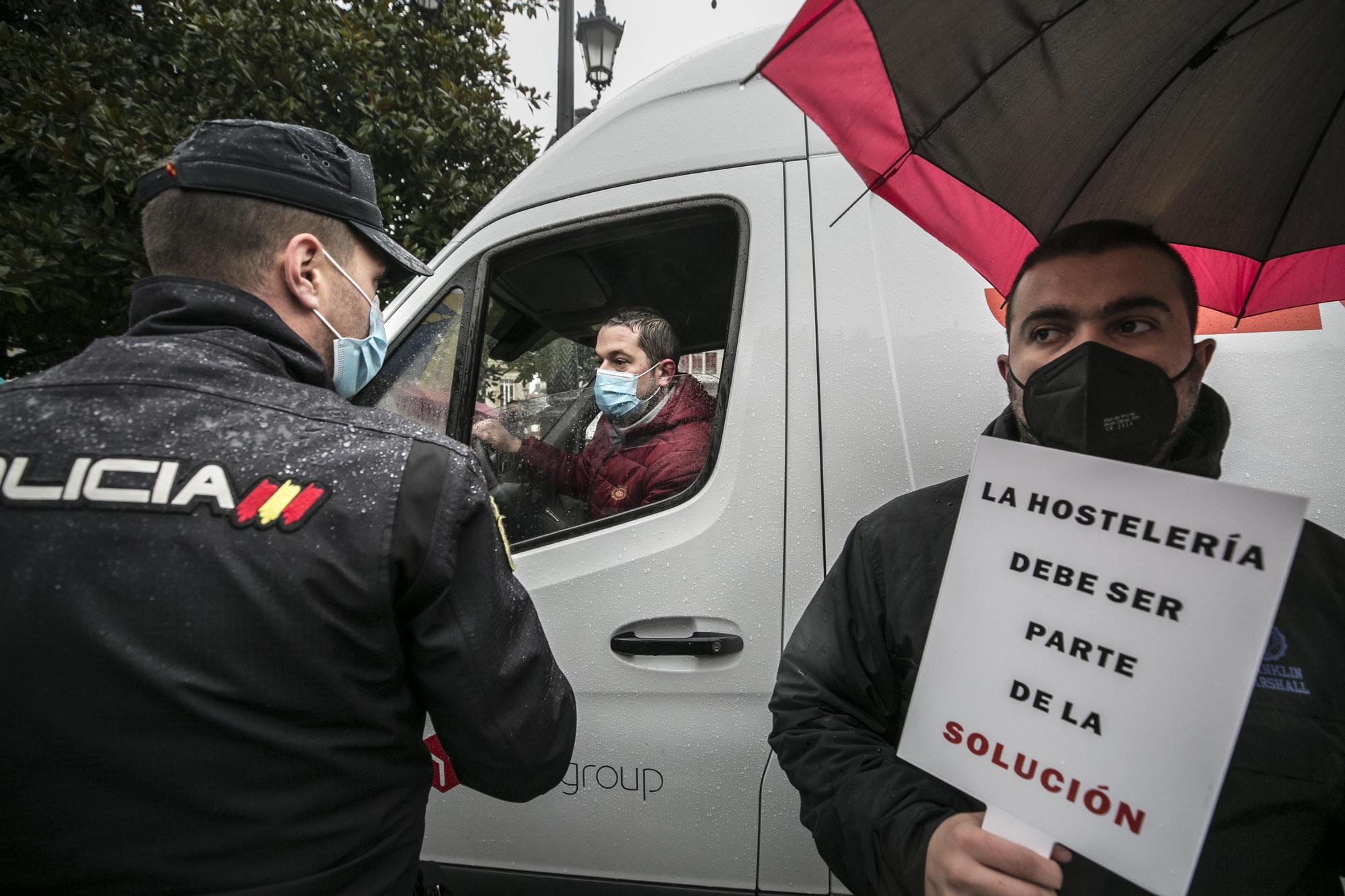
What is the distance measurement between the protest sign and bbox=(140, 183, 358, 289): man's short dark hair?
110 centimetres

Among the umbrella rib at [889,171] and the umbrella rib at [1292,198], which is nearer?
the umbrella rib at [1292,198]

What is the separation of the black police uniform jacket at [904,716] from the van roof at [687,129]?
3.17ft

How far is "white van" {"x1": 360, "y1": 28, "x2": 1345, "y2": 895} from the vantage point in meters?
1.54

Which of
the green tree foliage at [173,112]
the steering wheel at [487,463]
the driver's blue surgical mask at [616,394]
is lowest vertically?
the steering wheel at [487,463]

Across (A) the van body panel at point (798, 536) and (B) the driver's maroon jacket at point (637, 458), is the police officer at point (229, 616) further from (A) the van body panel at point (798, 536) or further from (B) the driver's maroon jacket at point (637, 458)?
(B) the driver's maroon jacket at point (637, 458)

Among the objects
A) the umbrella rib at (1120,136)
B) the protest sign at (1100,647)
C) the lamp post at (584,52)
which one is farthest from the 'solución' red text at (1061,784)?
the lamp post at (584,52)

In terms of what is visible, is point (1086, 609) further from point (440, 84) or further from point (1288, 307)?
Answer: point (440, 84)

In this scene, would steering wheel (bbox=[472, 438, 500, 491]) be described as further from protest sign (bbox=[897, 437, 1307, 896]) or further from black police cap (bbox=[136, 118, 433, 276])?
protest sign (bbox=[897, 437, 1307, 896])

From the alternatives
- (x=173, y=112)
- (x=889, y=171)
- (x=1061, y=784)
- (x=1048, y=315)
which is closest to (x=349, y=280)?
(x=889, y=171)

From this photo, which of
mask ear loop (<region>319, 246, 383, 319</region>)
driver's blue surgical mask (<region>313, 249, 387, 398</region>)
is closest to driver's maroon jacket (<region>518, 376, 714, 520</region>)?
driver's blue surgical mask (<region>313, 249, 387, 398</region>)

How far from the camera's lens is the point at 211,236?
1112 mm

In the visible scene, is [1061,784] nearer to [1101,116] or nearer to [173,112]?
[1101,116]

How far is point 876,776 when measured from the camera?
104cm

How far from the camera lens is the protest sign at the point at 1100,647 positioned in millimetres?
708
